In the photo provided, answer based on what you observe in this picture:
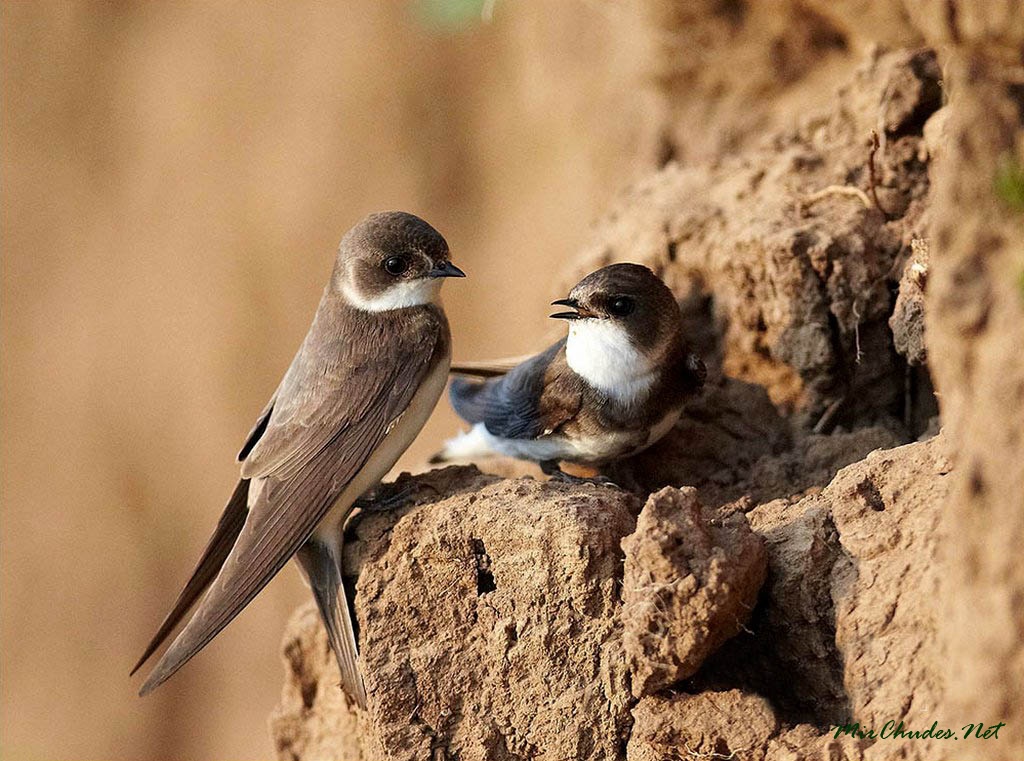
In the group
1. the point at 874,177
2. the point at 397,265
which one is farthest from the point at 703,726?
the point at 874,177

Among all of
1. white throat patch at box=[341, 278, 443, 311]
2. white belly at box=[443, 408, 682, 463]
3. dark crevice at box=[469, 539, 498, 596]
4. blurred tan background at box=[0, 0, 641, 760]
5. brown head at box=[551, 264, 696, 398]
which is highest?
blurred tan background at box=[0, 0, 641, 760]

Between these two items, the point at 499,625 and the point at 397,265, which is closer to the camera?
the point at 499,625

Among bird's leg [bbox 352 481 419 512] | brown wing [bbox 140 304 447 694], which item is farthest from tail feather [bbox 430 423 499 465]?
bird's leg [bbox 352 481 419 512]

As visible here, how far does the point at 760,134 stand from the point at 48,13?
19.9 ft

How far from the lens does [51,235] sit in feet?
30.5

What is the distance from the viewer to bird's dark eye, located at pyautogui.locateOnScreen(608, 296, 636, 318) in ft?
12.6

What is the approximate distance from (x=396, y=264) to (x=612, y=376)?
31.1 inches

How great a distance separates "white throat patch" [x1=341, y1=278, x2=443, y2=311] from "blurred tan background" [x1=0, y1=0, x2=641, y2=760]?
14.3 ft

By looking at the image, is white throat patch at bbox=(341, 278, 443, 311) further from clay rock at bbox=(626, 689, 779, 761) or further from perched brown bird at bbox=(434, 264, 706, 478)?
clay rock at bbox=(626, 689, 779, 761)

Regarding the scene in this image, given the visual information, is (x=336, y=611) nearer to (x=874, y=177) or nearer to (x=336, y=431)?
(x=336, y=431)

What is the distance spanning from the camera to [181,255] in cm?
910

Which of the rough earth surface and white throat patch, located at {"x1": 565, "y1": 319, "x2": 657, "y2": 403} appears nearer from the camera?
the rough earth surface

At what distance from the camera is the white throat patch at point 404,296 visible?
4027mm

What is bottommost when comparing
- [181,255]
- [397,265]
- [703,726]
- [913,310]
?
[703,726]
